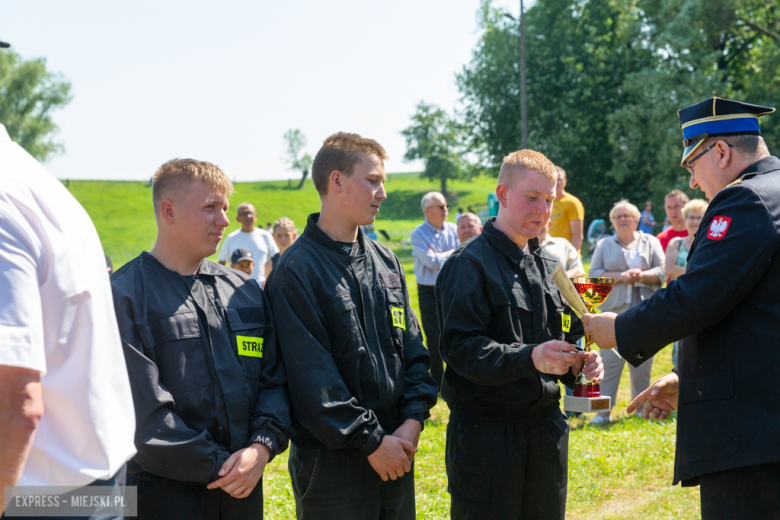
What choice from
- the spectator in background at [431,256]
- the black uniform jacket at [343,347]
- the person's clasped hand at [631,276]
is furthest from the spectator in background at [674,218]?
the black uniform jacket at [343,347]

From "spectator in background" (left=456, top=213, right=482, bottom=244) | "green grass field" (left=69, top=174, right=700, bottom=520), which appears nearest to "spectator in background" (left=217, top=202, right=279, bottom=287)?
"spectator in background" (left=456, top=213, right=482, bottom=244)

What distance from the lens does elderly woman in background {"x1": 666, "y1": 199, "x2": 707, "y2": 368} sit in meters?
6.94

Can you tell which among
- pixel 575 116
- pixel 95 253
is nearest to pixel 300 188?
pixel 575 116

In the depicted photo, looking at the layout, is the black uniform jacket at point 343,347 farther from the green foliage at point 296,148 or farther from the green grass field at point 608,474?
the green foliage at point 296,148

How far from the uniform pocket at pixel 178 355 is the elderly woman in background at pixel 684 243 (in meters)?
5.80

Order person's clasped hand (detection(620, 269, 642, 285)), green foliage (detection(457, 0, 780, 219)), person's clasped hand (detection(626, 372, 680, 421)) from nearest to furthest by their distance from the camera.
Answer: person's clasped hand (detection(626, 372, 680, 421)) < person's clasped hand (detection(620, 269, 642, 285)) < green foliage (detection(457, 0, 780, 219))

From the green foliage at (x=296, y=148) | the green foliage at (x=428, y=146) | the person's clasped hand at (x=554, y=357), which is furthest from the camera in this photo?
the green foliage at (x=296, y=148)

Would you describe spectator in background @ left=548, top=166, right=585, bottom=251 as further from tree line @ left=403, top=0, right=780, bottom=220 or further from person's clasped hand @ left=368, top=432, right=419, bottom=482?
tree line @ left=403, top=0, right=780, bottom=220

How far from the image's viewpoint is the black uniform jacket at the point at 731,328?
8.16 feet

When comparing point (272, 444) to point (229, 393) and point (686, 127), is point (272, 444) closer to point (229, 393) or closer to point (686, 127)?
point (229, 393)

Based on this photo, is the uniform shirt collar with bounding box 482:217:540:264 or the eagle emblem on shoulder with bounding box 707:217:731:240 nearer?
the eagle emblem on shoulder with bounding box 707:217:731:240

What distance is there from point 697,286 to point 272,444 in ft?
6.12

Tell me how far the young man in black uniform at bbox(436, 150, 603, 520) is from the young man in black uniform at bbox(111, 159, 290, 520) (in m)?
0.89

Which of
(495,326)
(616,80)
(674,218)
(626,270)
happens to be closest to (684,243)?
(626,270)
